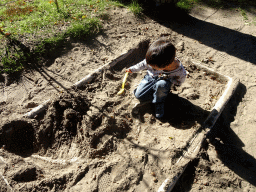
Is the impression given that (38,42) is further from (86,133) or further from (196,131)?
(196,131)

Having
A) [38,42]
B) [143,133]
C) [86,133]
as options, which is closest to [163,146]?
[143,133]

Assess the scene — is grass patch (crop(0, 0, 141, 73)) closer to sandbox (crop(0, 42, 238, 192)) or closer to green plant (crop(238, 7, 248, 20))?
sandbox (crop(0, 42, 238, 192))

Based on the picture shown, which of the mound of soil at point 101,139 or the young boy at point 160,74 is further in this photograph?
the young boy at point 160,74

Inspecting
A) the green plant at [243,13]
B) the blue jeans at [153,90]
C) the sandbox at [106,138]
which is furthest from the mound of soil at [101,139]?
the green plant at [243,13]

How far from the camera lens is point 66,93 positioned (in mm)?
2918

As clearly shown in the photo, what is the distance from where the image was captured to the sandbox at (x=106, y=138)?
216 centimetres

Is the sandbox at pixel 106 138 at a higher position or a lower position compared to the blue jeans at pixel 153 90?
lower

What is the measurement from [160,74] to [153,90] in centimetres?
28

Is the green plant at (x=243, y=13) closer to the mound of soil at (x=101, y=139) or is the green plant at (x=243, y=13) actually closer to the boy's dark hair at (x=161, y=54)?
the mound of soil at (x=101, y=139)

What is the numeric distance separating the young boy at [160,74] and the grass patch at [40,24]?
2.16m

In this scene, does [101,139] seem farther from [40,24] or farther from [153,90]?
[40,24]

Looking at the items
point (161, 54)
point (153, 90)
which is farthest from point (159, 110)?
point (161, 54)

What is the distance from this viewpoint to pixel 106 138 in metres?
2.53

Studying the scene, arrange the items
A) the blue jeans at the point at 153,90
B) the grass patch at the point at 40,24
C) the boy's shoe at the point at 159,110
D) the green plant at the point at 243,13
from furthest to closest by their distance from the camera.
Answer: the green plant at the point at 243,13
the grass patch at the point at 40,24
the boy's shoe at the point at 159,110
the blue jeans at the point at 153,90
